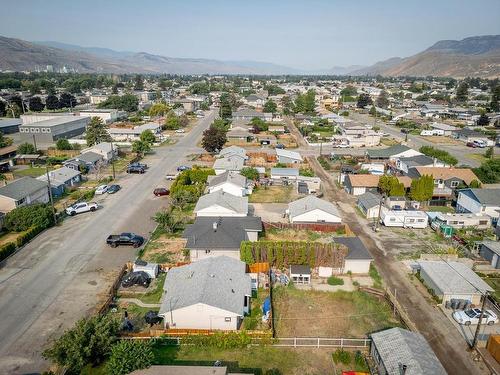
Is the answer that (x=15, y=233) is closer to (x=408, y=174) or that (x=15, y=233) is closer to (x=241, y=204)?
(x=241, y=204)

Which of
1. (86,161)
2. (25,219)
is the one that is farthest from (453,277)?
(86,161)

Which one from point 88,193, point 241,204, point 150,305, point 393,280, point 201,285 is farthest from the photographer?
point 88,193

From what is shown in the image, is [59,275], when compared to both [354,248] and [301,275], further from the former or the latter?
[354,248]

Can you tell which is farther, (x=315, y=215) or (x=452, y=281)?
(x=315, y=215)

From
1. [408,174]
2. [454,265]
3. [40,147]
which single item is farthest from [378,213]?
[40,147]

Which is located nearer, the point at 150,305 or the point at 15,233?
the point at 150,305

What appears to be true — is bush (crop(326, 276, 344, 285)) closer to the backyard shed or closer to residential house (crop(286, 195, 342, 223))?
the backyard shed
